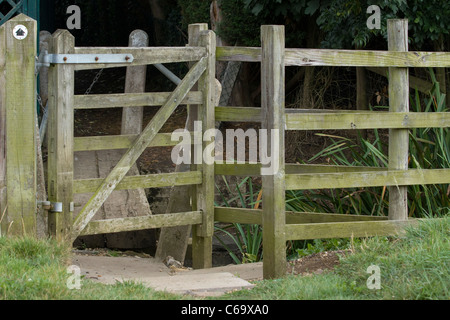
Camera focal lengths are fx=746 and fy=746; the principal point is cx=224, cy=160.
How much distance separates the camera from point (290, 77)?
11.8 m

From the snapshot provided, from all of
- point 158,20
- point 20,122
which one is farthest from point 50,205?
point 158,20

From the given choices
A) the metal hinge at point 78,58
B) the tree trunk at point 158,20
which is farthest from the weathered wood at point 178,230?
the tree trunk at point 158,20

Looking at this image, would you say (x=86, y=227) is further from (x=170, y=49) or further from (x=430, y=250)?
(x=430, y=250)

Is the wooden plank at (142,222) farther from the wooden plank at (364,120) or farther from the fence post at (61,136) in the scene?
the wooden plank at (364,120)

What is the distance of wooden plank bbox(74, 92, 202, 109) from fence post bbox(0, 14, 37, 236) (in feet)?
1.31

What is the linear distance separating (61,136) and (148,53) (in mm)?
1000

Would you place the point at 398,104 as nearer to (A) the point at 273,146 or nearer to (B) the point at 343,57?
(B) the point at 343,57

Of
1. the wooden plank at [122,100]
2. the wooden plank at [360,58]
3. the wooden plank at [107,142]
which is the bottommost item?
the wooden plank at [107,142]

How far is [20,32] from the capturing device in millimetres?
5355

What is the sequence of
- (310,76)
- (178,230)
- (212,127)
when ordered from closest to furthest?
(212,127) → (178,230) → (310,76)

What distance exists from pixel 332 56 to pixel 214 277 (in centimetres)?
198

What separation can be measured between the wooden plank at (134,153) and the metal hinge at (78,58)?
0.54 metres

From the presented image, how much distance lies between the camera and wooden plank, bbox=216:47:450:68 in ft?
19.3

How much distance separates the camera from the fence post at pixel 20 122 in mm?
5367
